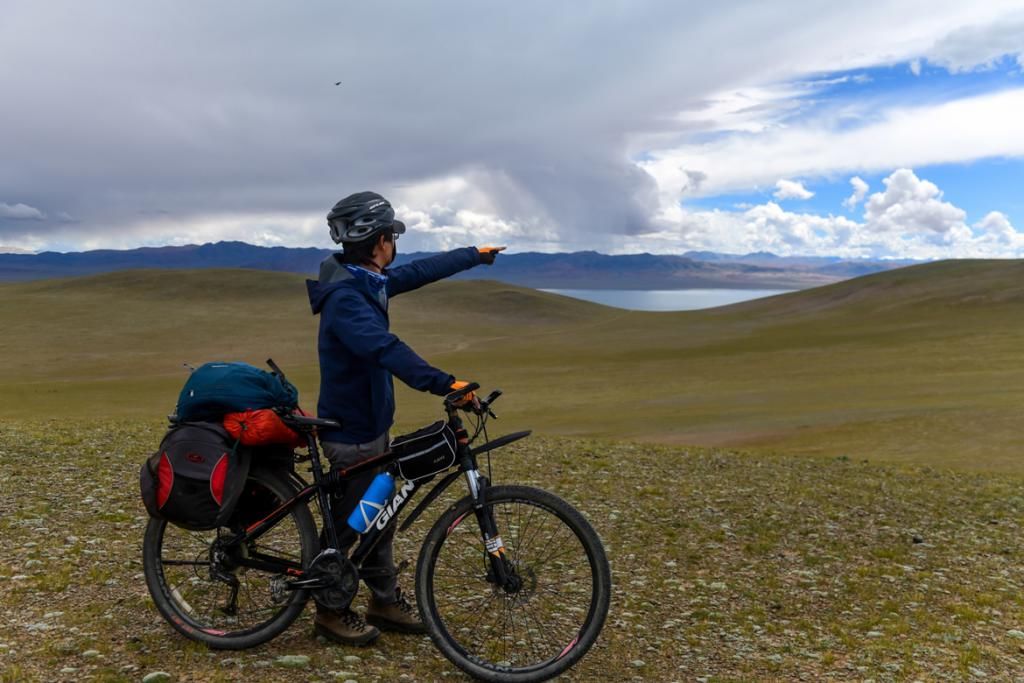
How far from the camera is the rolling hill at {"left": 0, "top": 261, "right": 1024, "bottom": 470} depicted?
26.6 metres

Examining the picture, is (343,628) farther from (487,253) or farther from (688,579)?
(688,579)

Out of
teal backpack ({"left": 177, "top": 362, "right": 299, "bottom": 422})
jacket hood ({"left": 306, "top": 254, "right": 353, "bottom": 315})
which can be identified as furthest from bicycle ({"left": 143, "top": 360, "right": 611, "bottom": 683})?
jacket hood ({"left": 306, "top": 254, "right": 353, "bottom": 315})

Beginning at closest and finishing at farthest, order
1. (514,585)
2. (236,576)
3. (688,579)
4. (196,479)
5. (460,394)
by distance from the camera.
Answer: (460,394)
(196,479)
(514,585)
(236,576)
(688,579)

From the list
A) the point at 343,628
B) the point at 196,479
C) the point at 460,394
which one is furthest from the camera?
the point at 343,628

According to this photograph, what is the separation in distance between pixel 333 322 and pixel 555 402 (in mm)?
36074

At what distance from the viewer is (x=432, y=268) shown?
22.7ft

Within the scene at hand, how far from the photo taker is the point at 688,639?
6.91 m

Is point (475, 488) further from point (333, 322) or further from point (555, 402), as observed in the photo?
point (555, 402)

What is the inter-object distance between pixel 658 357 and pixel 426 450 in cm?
6590

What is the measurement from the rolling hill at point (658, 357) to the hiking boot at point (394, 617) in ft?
58.2

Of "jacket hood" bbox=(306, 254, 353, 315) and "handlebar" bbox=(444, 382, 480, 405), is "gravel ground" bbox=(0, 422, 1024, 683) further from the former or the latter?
"jacket hood" bbox=(306, 254, 353, 315)

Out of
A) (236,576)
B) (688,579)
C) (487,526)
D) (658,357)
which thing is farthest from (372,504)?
(658,357)

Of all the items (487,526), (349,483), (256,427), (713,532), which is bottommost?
(713,532)

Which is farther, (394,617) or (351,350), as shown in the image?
(394,617)
